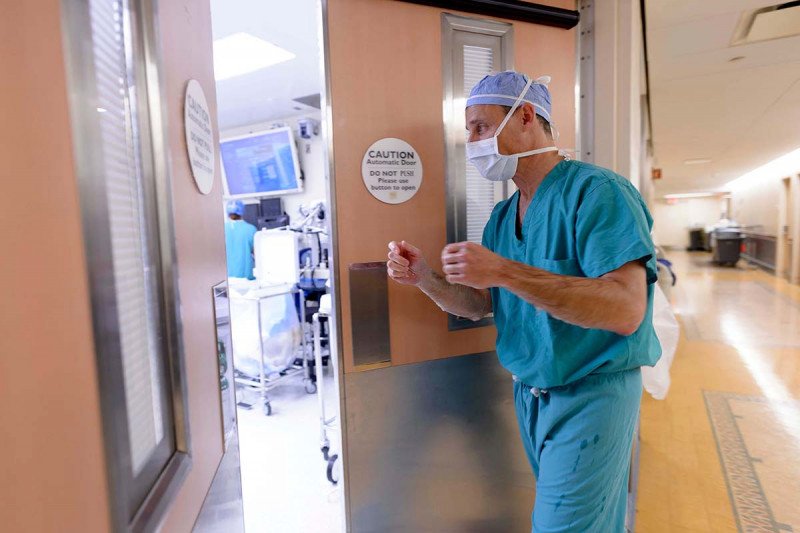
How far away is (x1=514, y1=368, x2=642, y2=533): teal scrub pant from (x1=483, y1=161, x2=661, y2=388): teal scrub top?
53 mm

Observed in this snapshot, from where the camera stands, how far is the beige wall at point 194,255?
108 centimetres

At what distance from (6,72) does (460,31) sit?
59.7 inches

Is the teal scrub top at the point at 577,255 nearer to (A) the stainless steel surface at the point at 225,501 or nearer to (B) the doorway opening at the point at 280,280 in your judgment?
(B) the doorway opening at the point at 280,280

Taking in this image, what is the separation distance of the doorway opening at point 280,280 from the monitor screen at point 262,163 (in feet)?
0.05

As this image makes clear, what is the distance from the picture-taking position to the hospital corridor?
1.89ft

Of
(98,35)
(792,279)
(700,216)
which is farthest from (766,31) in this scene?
(700,216)

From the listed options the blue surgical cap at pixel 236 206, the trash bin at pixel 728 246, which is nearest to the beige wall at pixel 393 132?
the blue surgical cap at pixel 236 206

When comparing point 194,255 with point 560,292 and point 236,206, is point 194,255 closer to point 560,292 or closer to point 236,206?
point 560,292

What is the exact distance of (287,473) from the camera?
266cm

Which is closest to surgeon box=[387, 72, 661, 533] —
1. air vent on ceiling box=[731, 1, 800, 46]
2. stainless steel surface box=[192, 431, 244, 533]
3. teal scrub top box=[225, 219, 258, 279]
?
stainless steel surface box=[192, 431, 244, 533]

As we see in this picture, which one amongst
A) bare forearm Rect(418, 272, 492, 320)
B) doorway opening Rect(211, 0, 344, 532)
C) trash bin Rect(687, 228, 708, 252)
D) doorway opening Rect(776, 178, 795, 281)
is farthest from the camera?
trash bin Rect(687, 228, 708, 252)

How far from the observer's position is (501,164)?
1334mm

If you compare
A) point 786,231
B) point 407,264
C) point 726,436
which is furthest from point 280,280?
point 786,231

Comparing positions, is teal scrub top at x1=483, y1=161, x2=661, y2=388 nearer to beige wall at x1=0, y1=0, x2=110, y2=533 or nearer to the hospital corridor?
the hospital corridor
